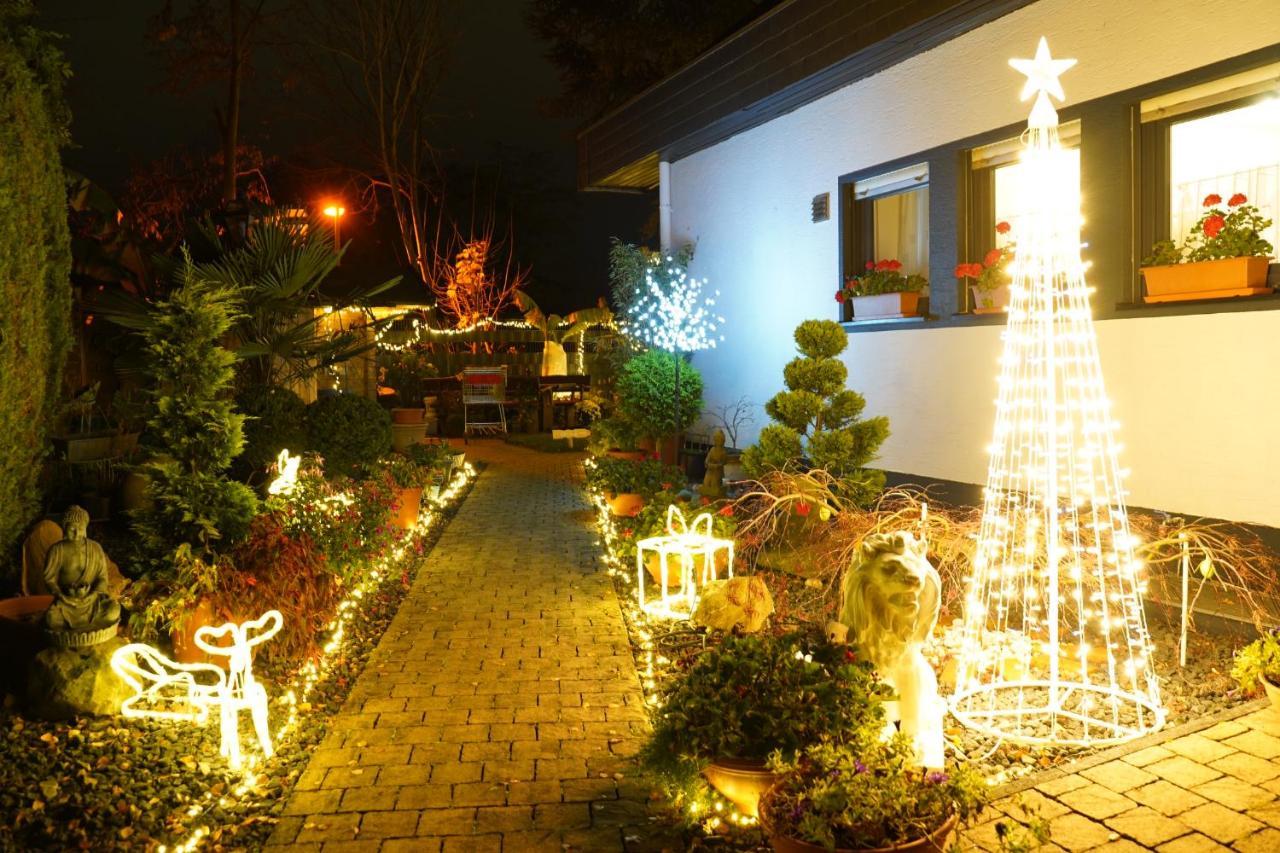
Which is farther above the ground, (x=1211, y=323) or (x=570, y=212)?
(x=570, y=212)

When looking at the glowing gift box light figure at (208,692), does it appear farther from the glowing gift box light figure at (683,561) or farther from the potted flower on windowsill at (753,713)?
the glowing gift box light figure at (683,561)

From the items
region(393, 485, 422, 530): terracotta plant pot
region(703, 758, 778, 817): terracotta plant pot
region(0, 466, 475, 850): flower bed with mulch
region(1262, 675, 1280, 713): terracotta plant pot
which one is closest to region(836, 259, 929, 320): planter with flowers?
region(393, 485, 422, 530): terracotta plant pot

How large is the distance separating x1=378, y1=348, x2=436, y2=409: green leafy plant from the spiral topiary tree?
1151 cm

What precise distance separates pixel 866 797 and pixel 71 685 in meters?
3.80

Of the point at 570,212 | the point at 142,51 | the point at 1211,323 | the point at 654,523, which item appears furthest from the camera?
the point at 570,212

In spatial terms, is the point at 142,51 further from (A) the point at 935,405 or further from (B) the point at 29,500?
(A) the point at 935,405

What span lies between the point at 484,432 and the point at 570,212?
2016 cm

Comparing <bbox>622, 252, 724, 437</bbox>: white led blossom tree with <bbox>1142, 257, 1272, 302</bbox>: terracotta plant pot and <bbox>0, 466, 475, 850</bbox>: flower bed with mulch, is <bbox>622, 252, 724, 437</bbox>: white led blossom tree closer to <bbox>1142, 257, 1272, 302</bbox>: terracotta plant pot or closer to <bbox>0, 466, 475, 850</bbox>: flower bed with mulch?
<bbox>1142, 257, 1272, 302</bbox>: terracotta plant pot

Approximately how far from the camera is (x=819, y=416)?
8070mm

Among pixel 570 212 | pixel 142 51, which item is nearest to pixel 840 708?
pixel 142 51

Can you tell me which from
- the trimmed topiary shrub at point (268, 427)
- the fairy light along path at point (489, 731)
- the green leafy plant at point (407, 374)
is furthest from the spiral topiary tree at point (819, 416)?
the green leafy plant at point (407, 374)

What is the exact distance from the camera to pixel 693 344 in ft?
40.7

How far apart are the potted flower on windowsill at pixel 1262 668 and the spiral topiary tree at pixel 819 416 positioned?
3.45 meters

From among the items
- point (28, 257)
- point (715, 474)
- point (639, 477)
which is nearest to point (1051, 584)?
point (715, 474)
